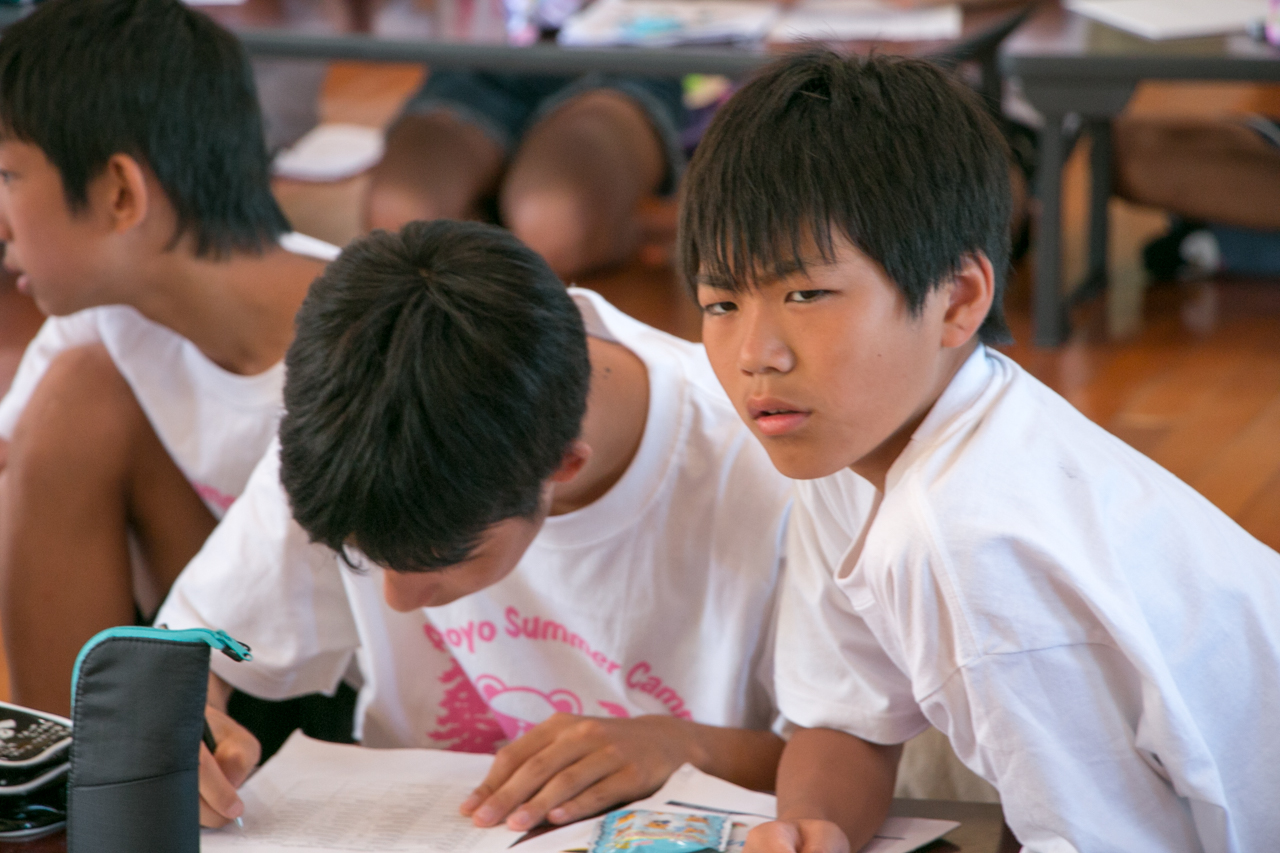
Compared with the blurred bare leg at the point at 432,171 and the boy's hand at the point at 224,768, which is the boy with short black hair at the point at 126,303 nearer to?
the boy's hand at the point at 224,768

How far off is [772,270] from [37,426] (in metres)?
0.77

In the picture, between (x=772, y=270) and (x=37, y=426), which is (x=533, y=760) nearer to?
(x=772, y=270)

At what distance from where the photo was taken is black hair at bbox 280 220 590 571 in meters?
0.71

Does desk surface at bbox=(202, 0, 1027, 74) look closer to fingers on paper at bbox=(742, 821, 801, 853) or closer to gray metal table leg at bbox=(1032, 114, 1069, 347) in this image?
gray metal table leg at bbox=(1032, 114, 1069, 347)

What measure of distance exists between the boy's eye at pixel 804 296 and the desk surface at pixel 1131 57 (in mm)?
1510

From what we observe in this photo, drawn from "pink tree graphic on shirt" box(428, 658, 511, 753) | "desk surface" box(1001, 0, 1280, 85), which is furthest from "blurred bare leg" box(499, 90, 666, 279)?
"pink tree graphic on shirt" box(428, 658, 511, 753)

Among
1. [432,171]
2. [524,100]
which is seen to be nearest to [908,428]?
[432,171]

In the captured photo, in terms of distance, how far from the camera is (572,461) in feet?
2.72

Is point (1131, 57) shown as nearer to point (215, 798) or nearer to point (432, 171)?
point (432, 171)

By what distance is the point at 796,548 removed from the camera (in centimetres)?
86

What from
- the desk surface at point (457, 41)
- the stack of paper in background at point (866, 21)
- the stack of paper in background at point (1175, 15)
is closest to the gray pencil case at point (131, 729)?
the desk surface at point (457, 41)

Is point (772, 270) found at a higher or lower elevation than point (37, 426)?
higher

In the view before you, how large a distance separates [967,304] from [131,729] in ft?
1.60

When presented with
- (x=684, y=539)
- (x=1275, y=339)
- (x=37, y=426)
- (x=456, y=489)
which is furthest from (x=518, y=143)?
(x=456, y=489)
